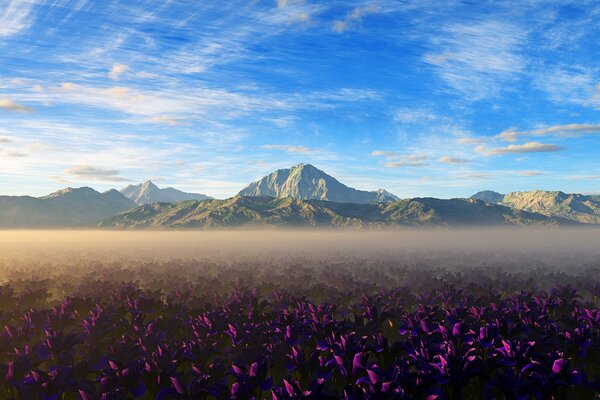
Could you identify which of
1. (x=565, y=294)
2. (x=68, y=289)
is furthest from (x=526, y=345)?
(x=68, y=289)

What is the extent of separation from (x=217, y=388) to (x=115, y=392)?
4.99ft

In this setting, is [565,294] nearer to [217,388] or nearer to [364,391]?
[364,391]

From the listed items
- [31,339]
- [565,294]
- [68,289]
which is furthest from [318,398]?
[68,289]

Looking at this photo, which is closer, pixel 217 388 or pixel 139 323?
pixel 217 388

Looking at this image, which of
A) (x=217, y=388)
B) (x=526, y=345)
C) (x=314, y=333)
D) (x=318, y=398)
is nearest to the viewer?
(x=318, y=398)

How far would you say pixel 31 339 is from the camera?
40.8 ft

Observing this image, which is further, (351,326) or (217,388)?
(351,326)

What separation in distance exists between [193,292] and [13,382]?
13730 millimetres

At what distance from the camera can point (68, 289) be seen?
81.4ft

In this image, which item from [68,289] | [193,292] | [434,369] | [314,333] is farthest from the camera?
[68,289]

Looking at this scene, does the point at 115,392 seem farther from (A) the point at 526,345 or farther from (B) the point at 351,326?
(A) the point at 526,345

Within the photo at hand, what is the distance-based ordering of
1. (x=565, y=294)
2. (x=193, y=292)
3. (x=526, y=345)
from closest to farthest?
(x=526, y=345) → (x=565, y=294) → (x=193, y=292)

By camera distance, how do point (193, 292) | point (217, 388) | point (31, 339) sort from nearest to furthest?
point (217, 388), point (31, 339), point (193, 292)

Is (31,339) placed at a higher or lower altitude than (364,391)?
lower
